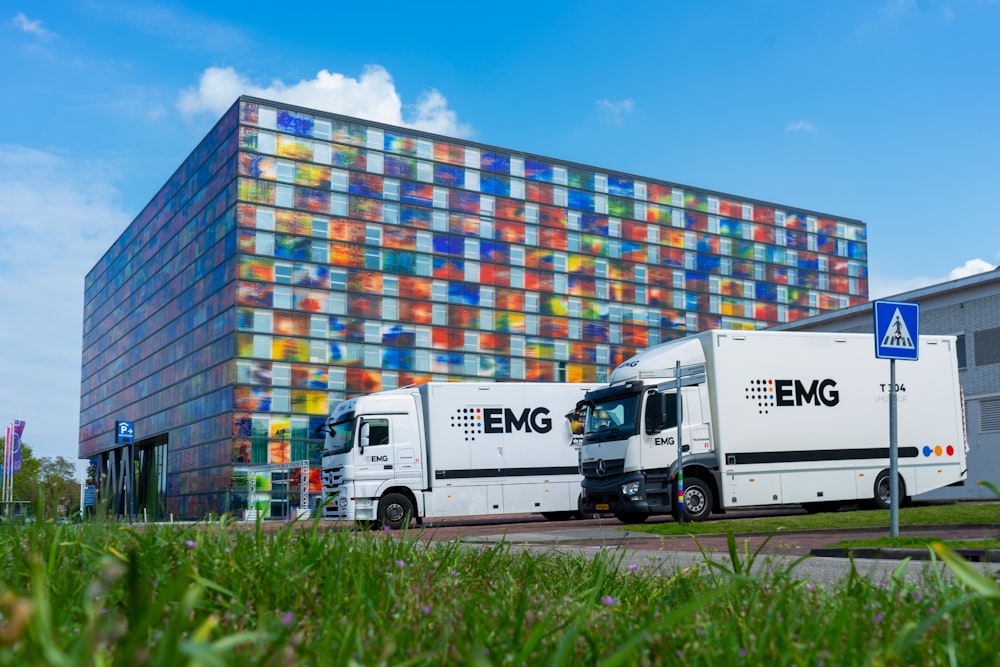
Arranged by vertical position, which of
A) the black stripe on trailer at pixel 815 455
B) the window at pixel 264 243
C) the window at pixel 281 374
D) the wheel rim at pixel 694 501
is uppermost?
the window at pixel 264 243

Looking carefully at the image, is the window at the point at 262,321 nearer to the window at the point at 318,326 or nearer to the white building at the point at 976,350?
the window at the point at 318,326

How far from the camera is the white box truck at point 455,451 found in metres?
23.6

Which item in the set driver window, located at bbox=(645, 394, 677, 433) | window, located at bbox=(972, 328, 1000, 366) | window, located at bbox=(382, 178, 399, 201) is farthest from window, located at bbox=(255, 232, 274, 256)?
driver window, located at bbox=(645, 394, 677, 433)

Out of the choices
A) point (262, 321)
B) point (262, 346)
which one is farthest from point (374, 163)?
point (262, 346)

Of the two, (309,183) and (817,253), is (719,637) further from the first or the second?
(817,253)

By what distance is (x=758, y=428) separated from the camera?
21156 mm

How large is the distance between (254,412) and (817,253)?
54.0 meters

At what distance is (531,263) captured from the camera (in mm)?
78250

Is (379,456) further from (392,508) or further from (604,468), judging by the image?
(604,468)

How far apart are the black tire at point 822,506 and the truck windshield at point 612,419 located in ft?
17.4

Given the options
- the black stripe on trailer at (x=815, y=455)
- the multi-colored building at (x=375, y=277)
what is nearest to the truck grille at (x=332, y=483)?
the black stripe on trailer at (x=815, y=455)

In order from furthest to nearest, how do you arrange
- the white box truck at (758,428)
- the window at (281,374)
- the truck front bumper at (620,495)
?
the window at (281,374), the white box truck at (758,428), the truck front bumper at (620,495)

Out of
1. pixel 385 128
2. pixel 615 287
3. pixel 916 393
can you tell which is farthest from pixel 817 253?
pixel 916 393

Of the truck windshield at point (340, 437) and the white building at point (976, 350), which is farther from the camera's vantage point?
the white building at point (976, 350)
